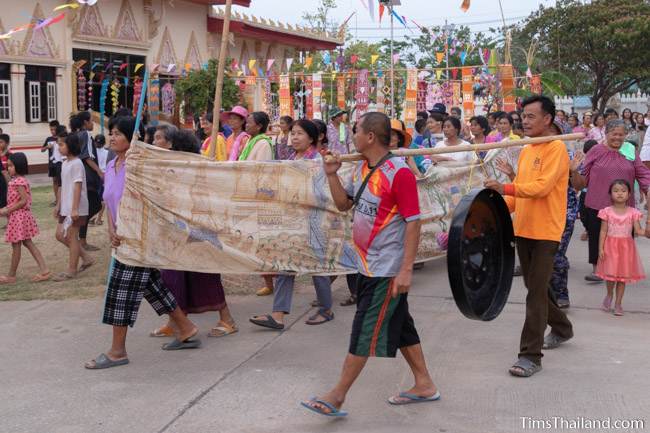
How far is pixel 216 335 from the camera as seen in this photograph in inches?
229

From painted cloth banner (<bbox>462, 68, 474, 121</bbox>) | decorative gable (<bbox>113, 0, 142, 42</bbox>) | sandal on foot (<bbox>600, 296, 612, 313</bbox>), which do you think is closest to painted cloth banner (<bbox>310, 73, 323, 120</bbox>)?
painted cloth banner (<bbox>462, 68, 474, 121</bbox>)

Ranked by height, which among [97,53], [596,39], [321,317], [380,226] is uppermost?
[596,39]

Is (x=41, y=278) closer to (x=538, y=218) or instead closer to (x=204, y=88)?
(x=538, y=218)

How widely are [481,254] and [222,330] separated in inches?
86.2

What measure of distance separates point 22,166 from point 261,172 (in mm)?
3401

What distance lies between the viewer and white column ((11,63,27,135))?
21297 mm

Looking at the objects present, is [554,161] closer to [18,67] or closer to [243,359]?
[243,359]

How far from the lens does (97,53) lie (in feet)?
79.4

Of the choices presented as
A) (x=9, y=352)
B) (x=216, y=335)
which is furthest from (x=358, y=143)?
(x=9, y=352)

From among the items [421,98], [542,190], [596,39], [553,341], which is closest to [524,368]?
[553,341]

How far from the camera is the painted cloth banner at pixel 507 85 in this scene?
17.0m

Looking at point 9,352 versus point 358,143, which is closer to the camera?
point 358,143

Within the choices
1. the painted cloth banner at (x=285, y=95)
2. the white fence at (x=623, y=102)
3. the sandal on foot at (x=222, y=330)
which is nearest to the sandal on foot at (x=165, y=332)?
the sandal on foot at (x=222, y=330)

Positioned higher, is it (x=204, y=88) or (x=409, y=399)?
(x=204, y=88)
